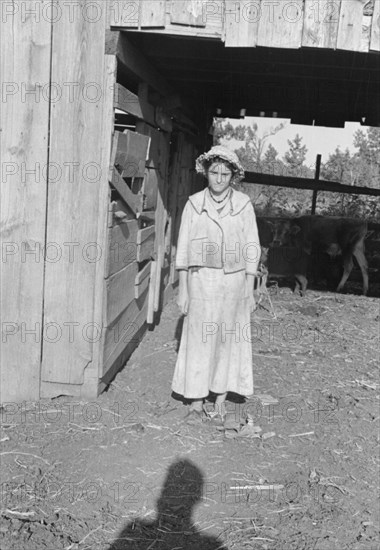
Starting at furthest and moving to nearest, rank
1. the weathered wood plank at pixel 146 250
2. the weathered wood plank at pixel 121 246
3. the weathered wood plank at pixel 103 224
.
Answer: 1. the weathered wood plank at pixel 146 250
2. the weathered wood plank at pixel 121 246
3. the weathered wood plank at pixel 103 224

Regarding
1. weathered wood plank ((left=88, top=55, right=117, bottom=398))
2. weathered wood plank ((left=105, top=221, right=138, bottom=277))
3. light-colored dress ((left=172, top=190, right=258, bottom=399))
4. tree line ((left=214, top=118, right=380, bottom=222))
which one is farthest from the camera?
tree line ((left=214, top=118, right=380, bottom=222))

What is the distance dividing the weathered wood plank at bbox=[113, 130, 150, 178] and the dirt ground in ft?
6.35

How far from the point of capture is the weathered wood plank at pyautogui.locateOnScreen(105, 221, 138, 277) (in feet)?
16.5

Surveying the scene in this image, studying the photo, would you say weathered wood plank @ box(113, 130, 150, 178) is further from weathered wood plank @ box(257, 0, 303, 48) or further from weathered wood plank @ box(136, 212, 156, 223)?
weathered wood plank @ box(257, 0, 303, 48)

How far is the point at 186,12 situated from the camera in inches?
181

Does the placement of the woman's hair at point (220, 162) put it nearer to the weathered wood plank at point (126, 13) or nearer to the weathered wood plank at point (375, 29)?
the weathered wood plank at point (126, 13)

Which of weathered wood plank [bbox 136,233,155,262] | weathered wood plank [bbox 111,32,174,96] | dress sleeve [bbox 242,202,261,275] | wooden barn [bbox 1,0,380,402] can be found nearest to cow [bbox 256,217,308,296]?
weathered wood plank [bbox 136,233,155,262]

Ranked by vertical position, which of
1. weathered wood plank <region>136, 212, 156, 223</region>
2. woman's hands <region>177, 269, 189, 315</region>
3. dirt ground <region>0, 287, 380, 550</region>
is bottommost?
dirt ground <region>0, 287, 380, 550</region>

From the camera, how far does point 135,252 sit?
613 cm

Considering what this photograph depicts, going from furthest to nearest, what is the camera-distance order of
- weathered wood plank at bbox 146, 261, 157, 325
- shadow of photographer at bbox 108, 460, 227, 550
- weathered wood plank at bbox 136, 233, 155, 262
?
weathered wood plank at bbox 146, 261, 157, 325 → weathered wood plank at bbox 136, 233, 155, 262 → shadow of photographer at bbox 108, 460, 227, 550

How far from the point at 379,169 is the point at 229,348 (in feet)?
50.0

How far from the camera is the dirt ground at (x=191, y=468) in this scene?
11.7 ft

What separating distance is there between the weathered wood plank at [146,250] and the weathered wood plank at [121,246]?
126 millimetres

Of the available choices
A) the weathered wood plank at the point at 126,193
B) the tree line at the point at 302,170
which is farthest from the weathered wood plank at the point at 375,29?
the tree line at the point at 302,170
